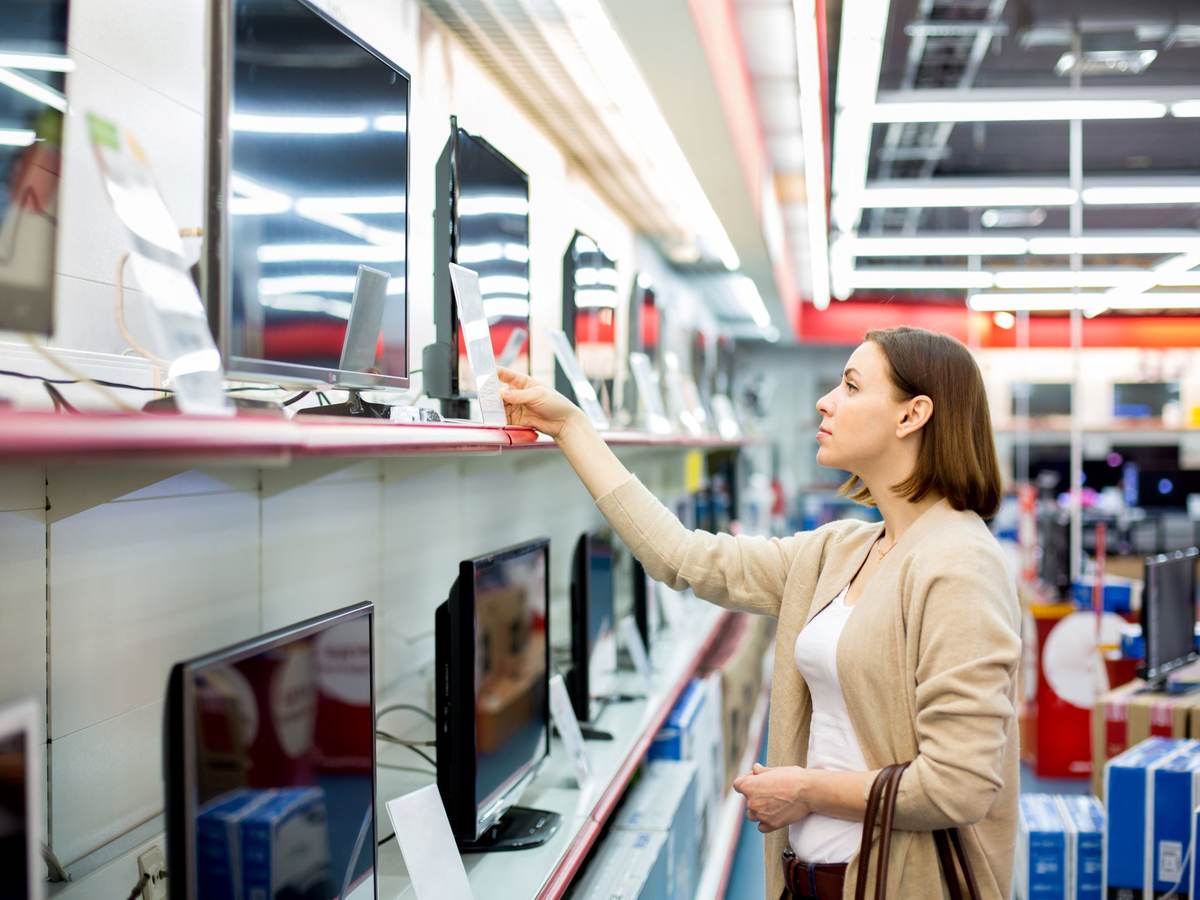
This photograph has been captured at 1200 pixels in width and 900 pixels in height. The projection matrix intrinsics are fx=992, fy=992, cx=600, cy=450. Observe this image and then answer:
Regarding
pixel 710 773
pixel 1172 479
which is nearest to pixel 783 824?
pixel 710 773

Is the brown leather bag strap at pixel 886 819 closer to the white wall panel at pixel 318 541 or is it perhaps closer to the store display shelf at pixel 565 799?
the store display shelf at pixel 565 799

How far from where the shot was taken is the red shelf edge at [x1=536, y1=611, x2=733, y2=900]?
1.79m

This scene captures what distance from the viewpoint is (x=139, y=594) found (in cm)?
156

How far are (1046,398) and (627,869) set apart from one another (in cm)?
1136

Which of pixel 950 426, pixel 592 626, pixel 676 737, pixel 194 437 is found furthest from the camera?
pixel 676 737

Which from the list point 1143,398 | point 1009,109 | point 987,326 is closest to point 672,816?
point 1009,109

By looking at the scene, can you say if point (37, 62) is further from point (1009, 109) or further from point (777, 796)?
point (1009, 109)

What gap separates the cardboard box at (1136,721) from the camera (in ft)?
12.5

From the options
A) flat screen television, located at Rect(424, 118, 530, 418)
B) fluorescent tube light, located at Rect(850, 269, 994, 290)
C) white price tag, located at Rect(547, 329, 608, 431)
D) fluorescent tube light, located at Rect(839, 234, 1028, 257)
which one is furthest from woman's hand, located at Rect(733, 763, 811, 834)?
fluorescent tube light, located at Rect(850, 269, 994, 290)

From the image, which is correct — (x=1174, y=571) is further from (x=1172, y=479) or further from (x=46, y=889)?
(x=1172, y=479)

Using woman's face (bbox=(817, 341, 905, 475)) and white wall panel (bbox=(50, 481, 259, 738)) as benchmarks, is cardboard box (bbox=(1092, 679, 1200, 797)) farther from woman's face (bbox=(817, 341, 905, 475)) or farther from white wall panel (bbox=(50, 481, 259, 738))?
white wall panel (bbox=(50, 481, 259, 738))

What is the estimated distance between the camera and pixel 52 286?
0.88 meters

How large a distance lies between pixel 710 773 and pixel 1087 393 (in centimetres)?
1125

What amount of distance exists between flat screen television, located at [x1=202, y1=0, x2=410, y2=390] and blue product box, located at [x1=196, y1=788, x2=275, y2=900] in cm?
46
